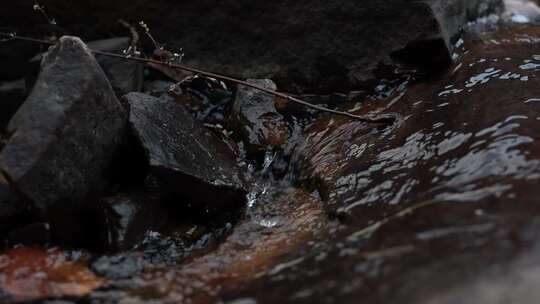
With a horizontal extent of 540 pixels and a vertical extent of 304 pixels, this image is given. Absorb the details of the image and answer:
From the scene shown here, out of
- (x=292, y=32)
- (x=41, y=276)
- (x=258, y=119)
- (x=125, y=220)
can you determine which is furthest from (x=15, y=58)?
(x=41, y=276)

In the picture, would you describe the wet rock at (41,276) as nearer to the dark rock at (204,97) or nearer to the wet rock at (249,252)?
the wet rock at (249,252)

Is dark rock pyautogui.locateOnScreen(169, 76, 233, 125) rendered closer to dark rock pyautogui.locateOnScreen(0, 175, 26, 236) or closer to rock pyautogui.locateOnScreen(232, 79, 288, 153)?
rock pyautogui.locateOnScreen(232, 79, 288, 153)

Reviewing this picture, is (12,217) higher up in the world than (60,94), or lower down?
lower down

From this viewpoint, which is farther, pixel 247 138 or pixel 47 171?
pixel 247 138

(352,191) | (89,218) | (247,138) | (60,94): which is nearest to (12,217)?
(89,218)

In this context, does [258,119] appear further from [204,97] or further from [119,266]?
[119,266]

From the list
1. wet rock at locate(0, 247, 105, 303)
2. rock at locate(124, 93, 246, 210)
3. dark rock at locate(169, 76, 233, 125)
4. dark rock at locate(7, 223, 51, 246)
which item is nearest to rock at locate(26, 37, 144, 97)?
dark rock at locate(169, 76, 233, 125)

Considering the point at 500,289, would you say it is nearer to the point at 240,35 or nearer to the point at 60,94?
the point at 60,94
